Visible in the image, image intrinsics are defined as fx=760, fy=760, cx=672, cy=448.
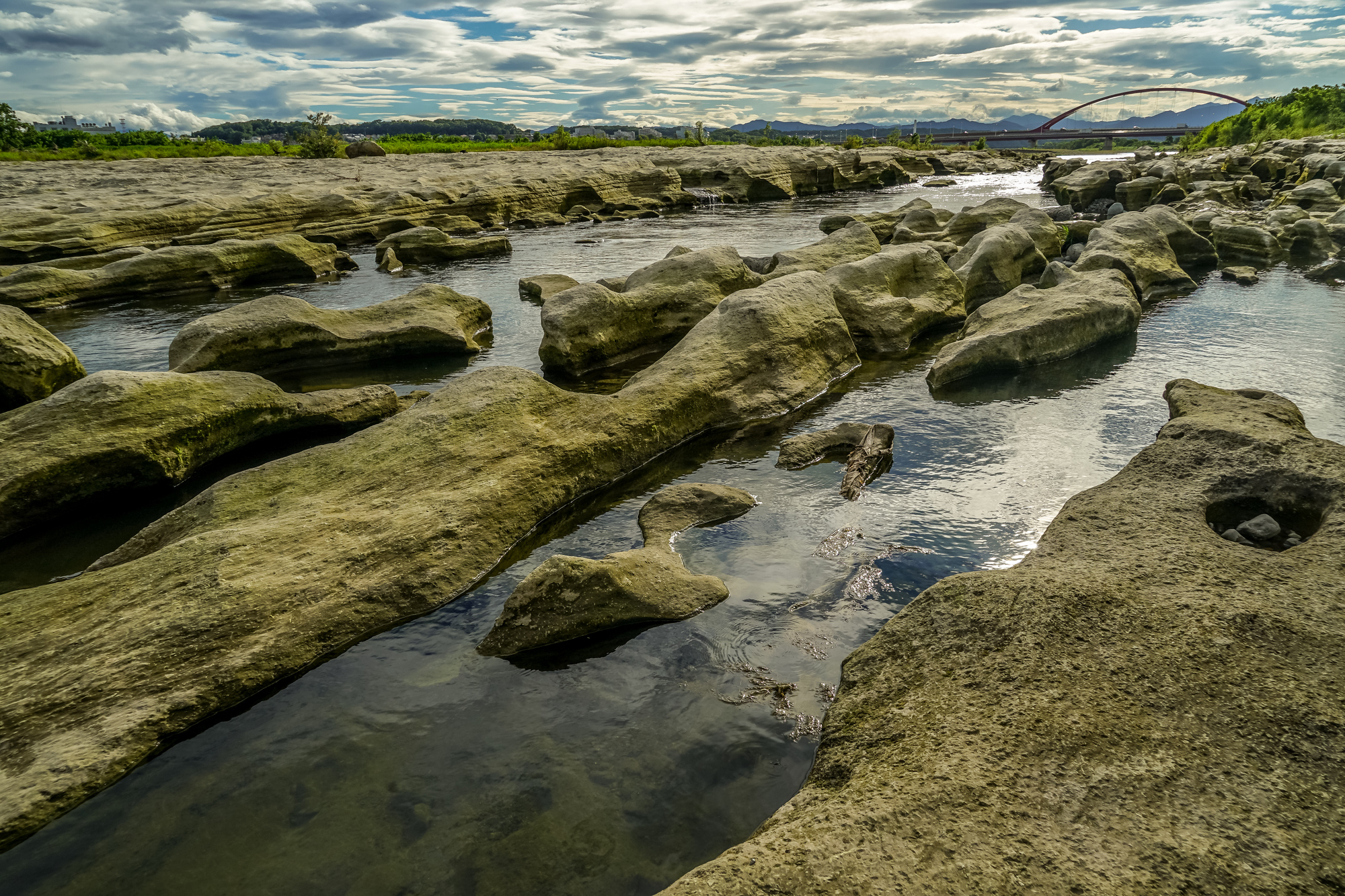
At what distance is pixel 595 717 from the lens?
5.49 metres

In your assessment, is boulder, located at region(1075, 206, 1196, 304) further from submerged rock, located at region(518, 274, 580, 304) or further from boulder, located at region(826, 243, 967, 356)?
submerged rock, located at region(518, 274, 580, 304)

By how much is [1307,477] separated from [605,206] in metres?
38.2

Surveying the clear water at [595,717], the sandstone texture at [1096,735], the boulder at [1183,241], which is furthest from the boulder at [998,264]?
the sandstone texture at [1096,735]

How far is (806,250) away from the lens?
17.7m

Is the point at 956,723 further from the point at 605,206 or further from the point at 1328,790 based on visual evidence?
the point at 605,206

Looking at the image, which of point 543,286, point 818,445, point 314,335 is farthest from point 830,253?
point 314,335

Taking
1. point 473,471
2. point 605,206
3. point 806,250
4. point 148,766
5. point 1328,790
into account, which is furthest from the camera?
point 605,206

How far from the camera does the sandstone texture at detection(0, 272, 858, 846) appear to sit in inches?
205

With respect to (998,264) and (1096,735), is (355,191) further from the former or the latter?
(1096,735)

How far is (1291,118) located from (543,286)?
2482 inches

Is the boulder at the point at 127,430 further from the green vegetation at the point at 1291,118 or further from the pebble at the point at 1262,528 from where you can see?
the green vegetation at the point at 1291,118

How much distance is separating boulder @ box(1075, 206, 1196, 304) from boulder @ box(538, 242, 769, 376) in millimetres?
7947

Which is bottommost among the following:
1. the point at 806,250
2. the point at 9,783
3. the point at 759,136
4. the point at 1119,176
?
the point at 9,783

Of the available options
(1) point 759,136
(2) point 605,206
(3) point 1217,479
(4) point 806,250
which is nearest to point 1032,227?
(4) point 806,250
